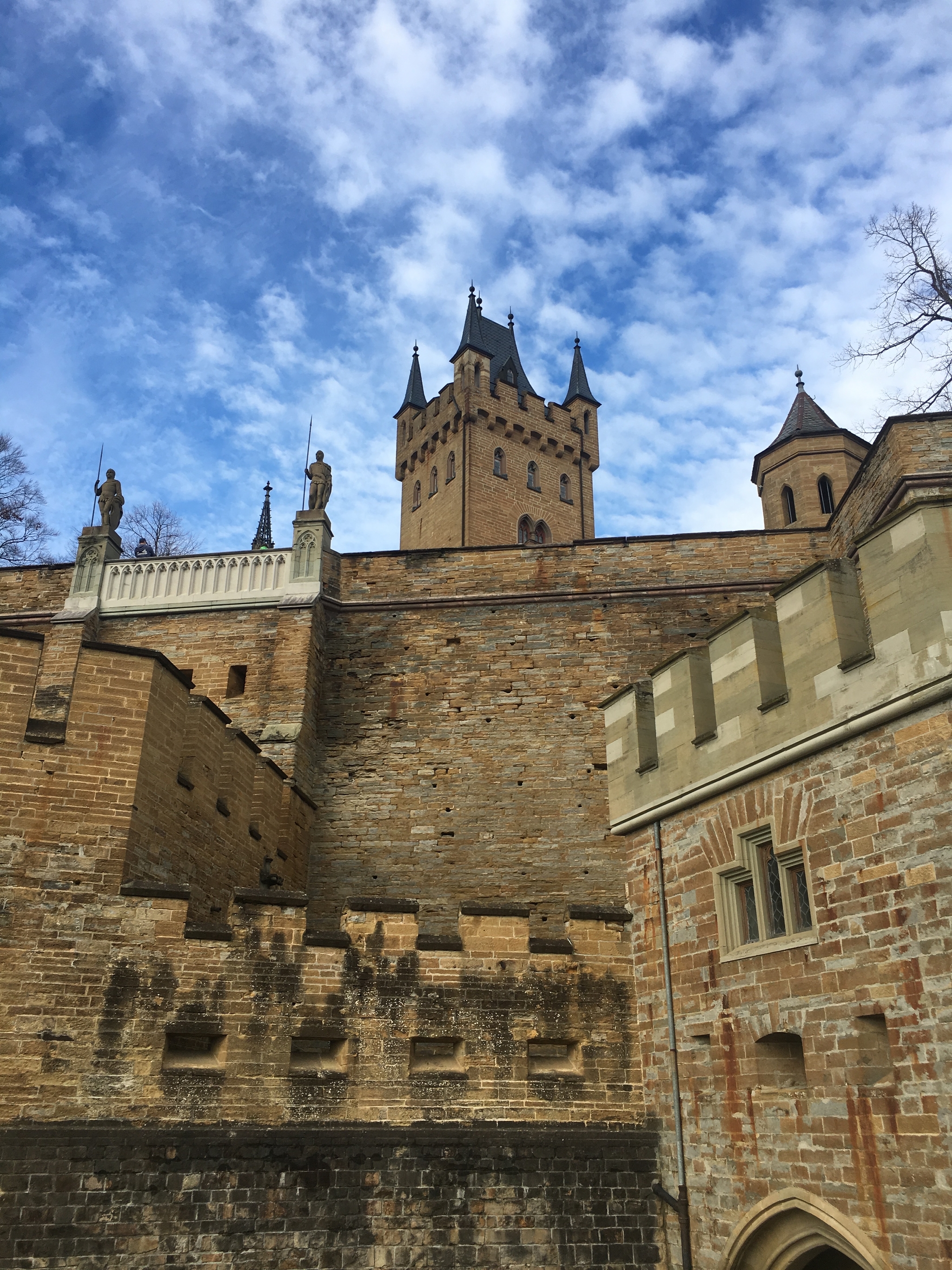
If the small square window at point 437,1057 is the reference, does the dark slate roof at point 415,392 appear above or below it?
above

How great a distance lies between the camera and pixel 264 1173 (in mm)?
8906

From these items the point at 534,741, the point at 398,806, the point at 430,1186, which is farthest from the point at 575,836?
the point at 430,1186

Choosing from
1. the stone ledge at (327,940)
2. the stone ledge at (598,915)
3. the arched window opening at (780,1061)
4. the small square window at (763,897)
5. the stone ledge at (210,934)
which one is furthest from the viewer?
the stone ledge at (598,915)

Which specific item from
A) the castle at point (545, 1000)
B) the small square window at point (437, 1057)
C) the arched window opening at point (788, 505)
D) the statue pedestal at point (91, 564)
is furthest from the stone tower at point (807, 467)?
the small square window at point (437, 1057)

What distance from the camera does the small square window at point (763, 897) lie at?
8352 mm

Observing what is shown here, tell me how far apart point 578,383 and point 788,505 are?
1988 centimetres

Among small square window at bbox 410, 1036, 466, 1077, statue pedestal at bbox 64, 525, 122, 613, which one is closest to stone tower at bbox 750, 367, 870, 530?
statue pedestal at bbox 64, 525, 122, 613

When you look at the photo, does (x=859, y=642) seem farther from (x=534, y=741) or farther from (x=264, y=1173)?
(x=534, y=741)

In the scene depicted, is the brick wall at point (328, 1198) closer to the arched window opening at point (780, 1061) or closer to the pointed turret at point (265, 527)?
the arched window opening at point (780, 1061)

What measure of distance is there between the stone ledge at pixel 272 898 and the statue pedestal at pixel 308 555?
9.32 m

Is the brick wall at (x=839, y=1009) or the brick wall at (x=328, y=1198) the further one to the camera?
the brick wall at (x=328, y=1198)

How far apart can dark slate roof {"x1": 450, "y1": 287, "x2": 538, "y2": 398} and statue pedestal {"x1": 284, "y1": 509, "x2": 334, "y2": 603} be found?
2409 cm

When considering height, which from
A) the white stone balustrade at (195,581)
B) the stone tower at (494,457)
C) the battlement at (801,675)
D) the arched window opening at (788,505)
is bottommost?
the battlement at (801,675)

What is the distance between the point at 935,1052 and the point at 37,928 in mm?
6975
